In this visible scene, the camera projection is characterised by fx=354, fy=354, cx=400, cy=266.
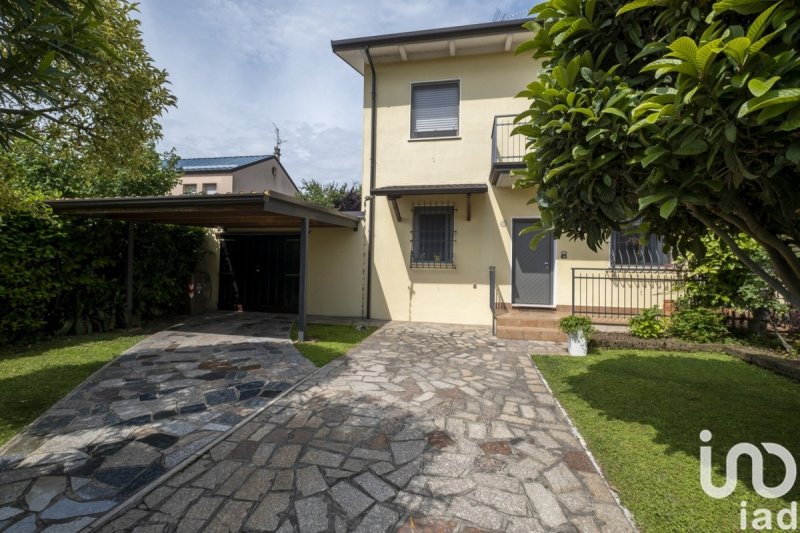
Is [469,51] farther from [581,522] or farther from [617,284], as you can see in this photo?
[581,522]

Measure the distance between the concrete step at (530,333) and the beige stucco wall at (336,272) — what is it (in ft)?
12.4

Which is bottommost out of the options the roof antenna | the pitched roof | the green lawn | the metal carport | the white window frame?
the green lawn

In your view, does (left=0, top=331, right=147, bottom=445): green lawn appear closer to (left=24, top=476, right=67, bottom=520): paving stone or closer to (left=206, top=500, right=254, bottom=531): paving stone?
(left=24, top=476, right=67, bottom=520): paving stone

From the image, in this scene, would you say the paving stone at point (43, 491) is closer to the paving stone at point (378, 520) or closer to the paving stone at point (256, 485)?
the paving stone at point (256, 485)

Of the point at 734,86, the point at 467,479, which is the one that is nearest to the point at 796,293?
the point at 734,86

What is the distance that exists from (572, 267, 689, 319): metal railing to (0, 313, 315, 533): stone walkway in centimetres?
619

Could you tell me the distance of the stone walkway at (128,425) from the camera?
2.28 meters

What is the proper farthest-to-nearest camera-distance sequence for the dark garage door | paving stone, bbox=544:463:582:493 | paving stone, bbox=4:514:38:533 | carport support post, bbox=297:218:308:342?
the dark garage door
carport support post, bbox=297:218:308:342
paving stone, bbox=544:463:582:493
paving stone, bbox=4:514:38:533

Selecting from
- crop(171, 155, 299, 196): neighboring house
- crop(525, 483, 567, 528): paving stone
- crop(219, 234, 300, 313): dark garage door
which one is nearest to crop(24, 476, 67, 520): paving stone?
crop(525, 483, 567, 528): paving stone

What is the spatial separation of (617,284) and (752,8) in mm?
7164

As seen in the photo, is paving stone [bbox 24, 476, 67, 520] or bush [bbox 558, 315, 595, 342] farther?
bush [bbox 558, 315, 595, 342]

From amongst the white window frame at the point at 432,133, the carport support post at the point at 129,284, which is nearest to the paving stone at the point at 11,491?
the carport support post at the point at 129,284

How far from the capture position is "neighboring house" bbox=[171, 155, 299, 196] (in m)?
16.2

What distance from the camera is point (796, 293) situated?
247 centimetres
